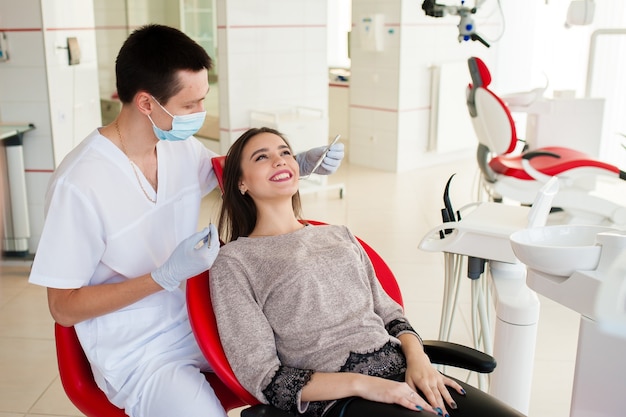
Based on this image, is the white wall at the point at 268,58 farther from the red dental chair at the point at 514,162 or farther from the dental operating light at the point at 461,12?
the red dental chair at the point at 514,162

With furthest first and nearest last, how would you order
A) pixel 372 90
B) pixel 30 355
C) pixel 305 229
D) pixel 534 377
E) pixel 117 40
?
pixel 372 90
pixel 117 40
pixel 30 355
pixel 534 377
pixel 305 229

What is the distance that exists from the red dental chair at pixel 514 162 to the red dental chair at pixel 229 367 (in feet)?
6.98

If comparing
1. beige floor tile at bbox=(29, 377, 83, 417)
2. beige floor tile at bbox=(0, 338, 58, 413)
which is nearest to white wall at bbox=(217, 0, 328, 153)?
beige floor tile at bbox=(0, 338, 58, 413)

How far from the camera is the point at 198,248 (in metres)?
1.41

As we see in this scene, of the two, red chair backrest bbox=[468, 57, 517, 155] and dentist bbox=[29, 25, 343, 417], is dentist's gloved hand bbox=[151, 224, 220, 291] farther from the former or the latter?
red chair backrest bbox=[468, 57, 517, 155]

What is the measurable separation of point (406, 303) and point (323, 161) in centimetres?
142

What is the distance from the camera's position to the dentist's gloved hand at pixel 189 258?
1.39 meters

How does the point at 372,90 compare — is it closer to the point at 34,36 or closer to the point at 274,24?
the point at 274,24

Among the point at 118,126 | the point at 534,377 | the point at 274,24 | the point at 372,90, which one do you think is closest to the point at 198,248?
the point at 118,126

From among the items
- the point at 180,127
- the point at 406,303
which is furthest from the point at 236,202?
the point at 406,303

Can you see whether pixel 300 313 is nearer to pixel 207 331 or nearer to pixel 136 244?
pixel 207 331

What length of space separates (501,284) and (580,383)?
0.52 meters

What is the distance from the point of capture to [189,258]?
4.56 feet

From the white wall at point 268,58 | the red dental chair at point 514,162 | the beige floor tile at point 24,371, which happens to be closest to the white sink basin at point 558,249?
the beige floor tile at point 24,371
